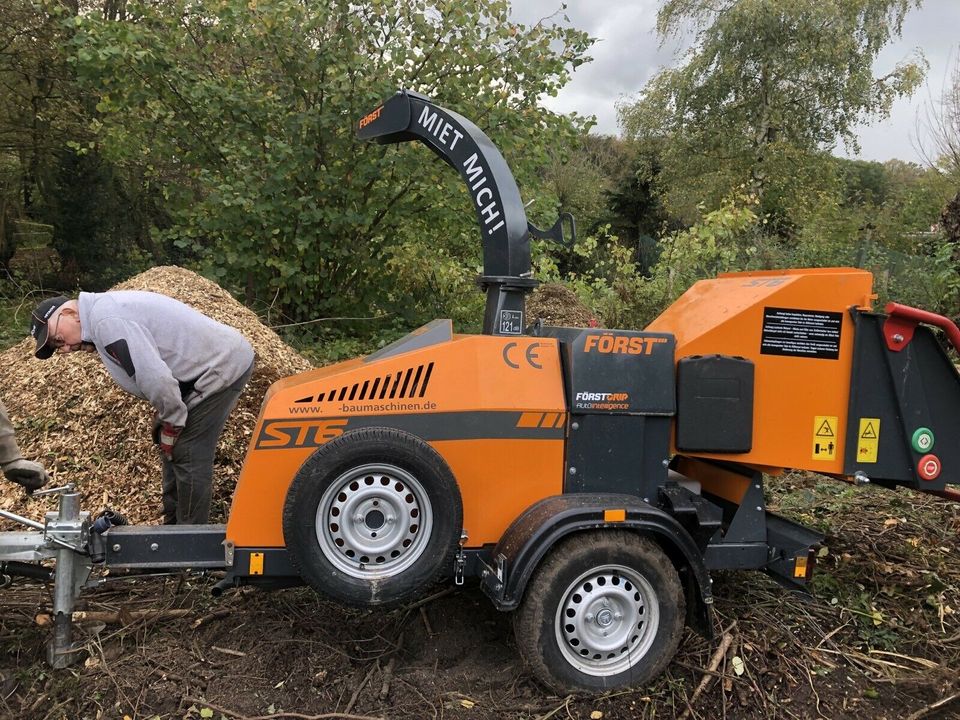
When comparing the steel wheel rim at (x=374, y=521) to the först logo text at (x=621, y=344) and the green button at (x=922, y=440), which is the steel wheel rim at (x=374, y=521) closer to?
the först logo text at (x=621, y=344)

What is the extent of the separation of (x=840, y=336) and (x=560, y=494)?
1.47 metres

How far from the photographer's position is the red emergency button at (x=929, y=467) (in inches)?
132

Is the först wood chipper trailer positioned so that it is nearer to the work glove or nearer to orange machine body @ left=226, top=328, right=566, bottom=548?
orange machine body @ left=226, top=328, right=566, bottom=548

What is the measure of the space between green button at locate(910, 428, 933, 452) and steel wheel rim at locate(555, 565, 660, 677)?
1.46 m

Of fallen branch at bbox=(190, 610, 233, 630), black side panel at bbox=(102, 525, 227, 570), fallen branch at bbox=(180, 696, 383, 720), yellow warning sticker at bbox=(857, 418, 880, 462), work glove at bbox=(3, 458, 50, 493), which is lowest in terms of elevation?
fallen branch at bbox=(180, 696, 383, 720)

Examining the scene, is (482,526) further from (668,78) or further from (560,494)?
(668,78)

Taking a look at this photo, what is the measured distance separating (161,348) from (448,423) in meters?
1.68

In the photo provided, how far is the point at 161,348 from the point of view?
12.1 feet

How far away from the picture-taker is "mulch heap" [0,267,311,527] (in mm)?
4895

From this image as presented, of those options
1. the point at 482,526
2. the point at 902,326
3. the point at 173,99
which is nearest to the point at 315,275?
the point at 173,99

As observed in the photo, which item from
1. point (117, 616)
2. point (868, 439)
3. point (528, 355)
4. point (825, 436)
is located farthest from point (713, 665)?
point (117, 616)

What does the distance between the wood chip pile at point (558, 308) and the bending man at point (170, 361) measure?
603 centimetres

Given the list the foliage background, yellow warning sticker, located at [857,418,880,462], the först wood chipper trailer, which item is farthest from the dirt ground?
the foliage background

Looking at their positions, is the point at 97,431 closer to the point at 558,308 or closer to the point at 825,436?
the point at 825,436
